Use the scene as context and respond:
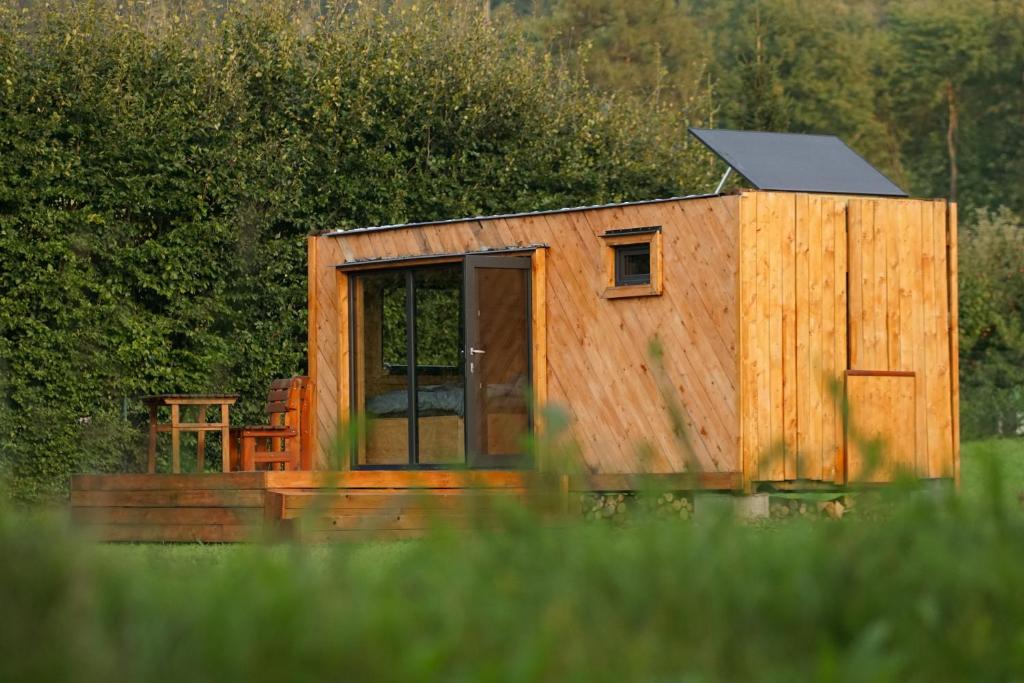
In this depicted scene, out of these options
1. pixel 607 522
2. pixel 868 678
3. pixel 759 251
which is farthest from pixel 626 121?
pixel 868 678

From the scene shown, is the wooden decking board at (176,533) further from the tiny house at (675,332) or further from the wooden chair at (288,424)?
the wooden chair at (288,424)

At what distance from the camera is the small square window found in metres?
10.2

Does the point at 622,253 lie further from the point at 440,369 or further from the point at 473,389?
the point at 440,369

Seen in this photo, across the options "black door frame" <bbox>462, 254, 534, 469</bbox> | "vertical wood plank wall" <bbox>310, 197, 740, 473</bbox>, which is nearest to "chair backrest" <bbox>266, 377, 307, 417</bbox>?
"vertical wood plank wall" <bbox>310, 197, 740, 473</bbox>

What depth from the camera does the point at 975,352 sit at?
1891 centimetres

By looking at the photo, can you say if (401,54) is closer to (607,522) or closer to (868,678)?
(607,522)

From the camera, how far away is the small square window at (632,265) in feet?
33.5

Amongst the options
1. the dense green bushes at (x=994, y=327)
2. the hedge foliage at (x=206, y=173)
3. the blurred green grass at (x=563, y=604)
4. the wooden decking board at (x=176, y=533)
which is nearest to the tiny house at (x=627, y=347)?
the wooden decking board at (x=176, y=533)

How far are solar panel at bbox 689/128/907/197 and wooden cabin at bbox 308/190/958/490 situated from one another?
89 cm

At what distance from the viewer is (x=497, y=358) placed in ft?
34.7

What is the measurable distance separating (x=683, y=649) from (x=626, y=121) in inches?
562

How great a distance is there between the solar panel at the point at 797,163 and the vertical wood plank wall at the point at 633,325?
4.00 feet

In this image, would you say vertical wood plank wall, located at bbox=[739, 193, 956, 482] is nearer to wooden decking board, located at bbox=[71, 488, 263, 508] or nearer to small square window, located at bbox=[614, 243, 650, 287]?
small square window, located at bbox=[614, 243, 650, 287]

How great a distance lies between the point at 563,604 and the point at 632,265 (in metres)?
7.78
